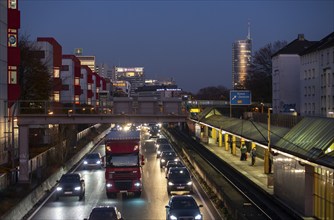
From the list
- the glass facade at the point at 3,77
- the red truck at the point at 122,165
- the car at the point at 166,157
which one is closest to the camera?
the red truck at the point at 122,165

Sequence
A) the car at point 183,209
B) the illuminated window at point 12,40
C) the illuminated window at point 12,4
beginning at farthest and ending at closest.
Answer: the illuminated window at point 12,40
the illuminated window at point 12,4
the car at point 183,209

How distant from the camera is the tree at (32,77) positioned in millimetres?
67875

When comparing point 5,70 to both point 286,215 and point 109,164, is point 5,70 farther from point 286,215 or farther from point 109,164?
point 286,215

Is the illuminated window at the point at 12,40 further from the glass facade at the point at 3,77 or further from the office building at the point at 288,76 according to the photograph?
the office building at the point at 288,76

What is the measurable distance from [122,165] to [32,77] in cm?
3802

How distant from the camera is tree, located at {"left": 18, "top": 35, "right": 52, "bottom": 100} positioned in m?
67.9

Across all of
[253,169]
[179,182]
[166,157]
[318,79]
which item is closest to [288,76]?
[318,79]

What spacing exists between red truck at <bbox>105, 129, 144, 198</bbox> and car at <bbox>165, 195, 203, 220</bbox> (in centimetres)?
887

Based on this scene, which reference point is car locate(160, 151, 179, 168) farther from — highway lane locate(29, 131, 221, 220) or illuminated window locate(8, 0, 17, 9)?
illuminated window locate(8, 0, 17, 9)

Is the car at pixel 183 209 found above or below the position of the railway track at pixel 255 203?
Result: above

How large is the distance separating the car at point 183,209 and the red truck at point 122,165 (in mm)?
8875

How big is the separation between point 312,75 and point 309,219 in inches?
2121

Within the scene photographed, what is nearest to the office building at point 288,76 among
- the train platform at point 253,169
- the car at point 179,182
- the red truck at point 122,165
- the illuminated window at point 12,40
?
the train platform at point 253,169

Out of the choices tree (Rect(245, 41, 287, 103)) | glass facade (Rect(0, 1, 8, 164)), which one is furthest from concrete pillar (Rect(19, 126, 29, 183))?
tree (Rect(245, 41, 287, 103))
